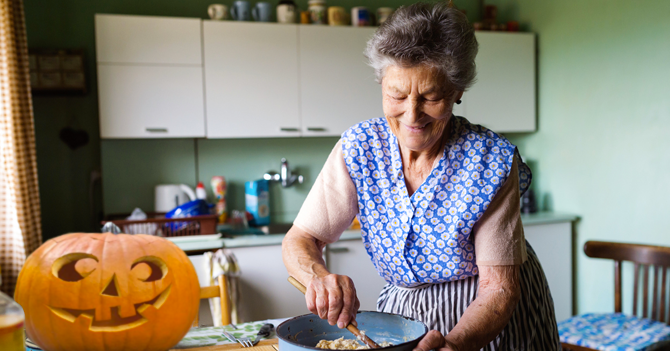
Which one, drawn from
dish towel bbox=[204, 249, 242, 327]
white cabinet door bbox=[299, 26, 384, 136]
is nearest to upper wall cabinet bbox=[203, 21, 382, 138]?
white cabinet door bbox=[299, 26, 384, 136]

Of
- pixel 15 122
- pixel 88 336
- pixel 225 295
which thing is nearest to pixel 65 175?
pixel 15 122

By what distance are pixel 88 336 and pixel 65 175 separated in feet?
7.34

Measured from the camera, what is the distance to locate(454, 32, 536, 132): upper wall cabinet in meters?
3.12

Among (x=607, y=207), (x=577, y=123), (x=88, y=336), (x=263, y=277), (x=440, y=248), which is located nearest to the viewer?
(x=88, y=336)

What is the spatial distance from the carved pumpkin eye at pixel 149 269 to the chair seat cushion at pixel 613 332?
1786 mm

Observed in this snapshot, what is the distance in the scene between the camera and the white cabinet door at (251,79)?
8.84 ft

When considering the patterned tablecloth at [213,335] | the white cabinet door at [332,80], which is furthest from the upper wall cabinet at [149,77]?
the patterned tablecloth at [213,335]

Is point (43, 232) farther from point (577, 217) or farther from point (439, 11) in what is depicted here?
point (577, 217)

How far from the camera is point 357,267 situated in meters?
2.63

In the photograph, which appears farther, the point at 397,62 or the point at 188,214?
the point at 188,214

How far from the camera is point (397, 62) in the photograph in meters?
1.02

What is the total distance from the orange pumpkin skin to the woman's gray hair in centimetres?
56

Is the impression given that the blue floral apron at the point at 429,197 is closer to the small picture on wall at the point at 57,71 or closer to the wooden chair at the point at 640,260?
the wooden chair at the point at 640,260

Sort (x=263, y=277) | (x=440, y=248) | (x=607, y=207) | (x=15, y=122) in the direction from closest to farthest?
(x=440, y=248) < (x=15, y=122) < (x=263, y=277) < (x=607, y=207)
